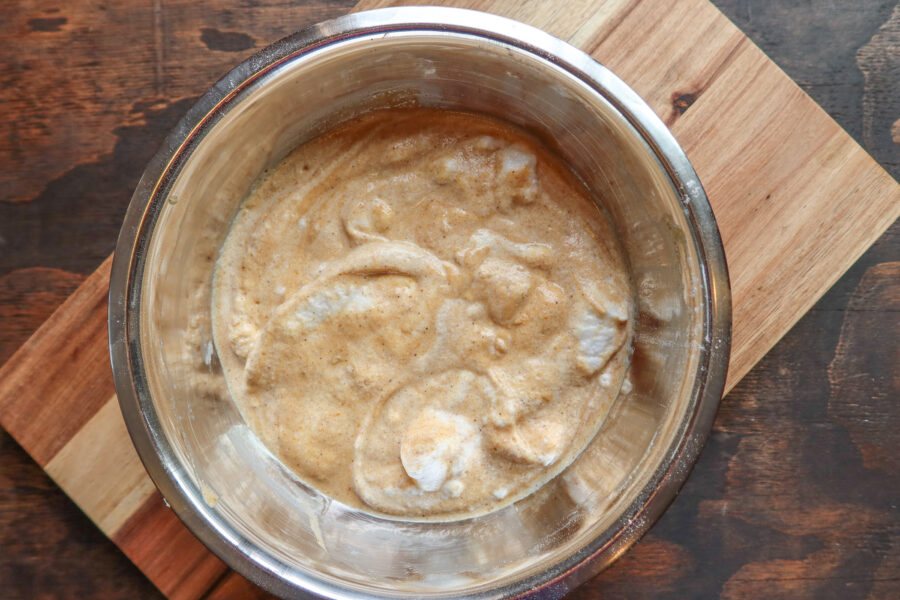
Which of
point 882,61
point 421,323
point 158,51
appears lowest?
point 421,323

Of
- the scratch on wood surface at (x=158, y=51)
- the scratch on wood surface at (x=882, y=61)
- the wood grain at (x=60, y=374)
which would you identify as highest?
the scratch on wood surface at (x=882, y=61)

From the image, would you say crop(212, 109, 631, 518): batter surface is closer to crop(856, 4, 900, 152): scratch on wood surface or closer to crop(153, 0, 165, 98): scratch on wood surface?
crop(153, 0, 165, 98): scratch on wood surface

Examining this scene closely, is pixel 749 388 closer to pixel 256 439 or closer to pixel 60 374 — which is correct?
pixel 256 439

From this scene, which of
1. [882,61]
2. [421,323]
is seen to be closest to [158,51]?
[421,323]

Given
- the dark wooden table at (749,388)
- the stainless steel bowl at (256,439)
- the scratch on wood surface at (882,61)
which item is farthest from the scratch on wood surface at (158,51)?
the scratch on wood surface at (882,61)

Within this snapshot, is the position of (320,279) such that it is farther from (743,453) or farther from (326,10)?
(743,453)

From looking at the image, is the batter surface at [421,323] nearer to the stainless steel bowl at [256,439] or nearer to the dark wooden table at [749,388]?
the stainless steel bowl at [256,439]

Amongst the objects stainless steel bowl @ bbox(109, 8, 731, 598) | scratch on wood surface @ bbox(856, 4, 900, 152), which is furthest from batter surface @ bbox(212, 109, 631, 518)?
scratch on wood surface @ bbox(856, 4, 900, 152)
